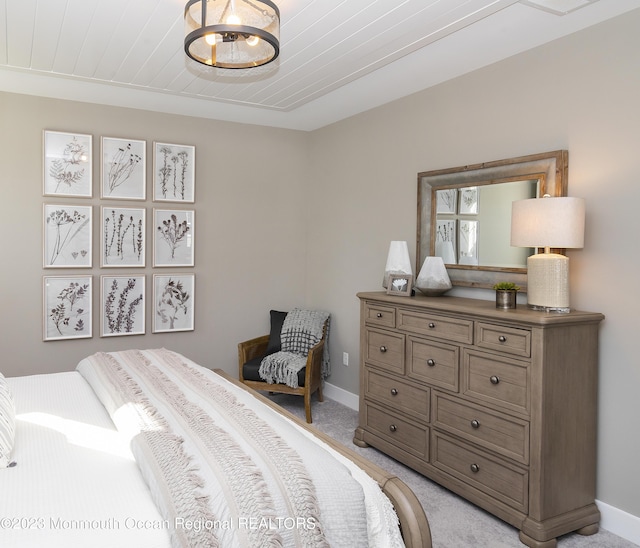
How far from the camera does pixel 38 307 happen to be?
409 cm

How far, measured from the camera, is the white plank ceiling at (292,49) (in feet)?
8.55

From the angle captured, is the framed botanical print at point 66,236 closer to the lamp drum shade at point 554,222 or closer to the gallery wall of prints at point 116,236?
the gallery wall of prints at point 116,236

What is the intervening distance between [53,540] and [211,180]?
148 inches

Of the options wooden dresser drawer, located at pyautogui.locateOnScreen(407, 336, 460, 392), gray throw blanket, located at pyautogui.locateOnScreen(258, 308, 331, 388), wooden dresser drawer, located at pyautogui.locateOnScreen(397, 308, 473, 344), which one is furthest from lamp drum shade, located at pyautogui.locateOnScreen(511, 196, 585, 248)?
gray throw blanket, located at pyautogui.locateOnScreen(258, 308, 331, 388)

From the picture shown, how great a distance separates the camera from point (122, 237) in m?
Answer: 4.37

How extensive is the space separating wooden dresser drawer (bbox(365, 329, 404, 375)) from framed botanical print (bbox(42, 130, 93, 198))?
99.8 inches

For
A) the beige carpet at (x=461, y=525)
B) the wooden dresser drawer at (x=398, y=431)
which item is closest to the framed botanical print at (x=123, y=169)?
the wooden dresser drawer at (x=398, y=431)

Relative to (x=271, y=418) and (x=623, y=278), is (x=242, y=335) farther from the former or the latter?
(x=623, y=278)

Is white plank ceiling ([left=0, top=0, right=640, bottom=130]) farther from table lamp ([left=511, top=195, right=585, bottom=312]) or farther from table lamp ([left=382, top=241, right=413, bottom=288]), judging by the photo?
table lamp ([left=382, top=241, right=413, bottom=288])

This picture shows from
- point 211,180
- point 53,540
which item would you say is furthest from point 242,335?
point 53,540

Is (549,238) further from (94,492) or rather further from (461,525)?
(94,492)

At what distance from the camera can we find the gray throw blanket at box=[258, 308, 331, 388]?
4270 millimetres

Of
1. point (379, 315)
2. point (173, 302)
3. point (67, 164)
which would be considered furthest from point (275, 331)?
point (67, 164)

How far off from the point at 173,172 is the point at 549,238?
318 cm
